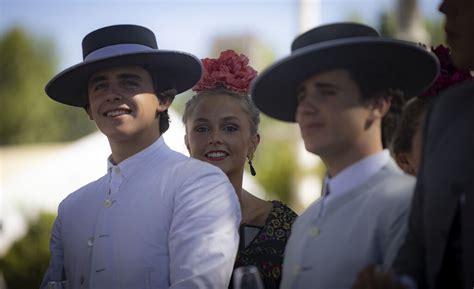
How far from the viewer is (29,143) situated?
52.6 m

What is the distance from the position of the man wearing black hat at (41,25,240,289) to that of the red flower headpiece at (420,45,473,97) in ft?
3.42

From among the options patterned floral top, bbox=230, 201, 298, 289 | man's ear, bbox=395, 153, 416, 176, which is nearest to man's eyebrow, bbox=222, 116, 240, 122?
patterned floral top, bbox=230, 201, 298, 289

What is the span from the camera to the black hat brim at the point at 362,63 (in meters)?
3.48

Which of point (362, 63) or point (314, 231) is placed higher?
point (362, 63)

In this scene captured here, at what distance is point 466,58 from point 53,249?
2.45 meters

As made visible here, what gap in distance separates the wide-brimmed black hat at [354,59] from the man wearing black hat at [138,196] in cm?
80

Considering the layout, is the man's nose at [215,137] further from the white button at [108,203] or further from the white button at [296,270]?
the white button at [296,270]

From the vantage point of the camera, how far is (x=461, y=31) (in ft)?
11.1

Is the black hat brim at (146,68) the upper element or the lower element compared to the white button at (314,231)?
upper

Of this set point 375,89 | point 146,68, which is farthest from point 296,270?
point 146,68

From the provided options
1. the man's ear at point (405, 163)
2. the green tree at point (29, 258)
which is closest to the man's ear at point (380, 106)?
the man's ear at point (405, 163)

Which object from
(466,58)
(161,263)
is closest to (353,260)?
(466,58)

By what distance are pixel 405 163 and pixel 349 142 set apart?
1021 millimetres

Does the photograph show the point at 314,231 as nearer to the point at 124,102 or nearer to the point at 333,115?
the point at 333,115
